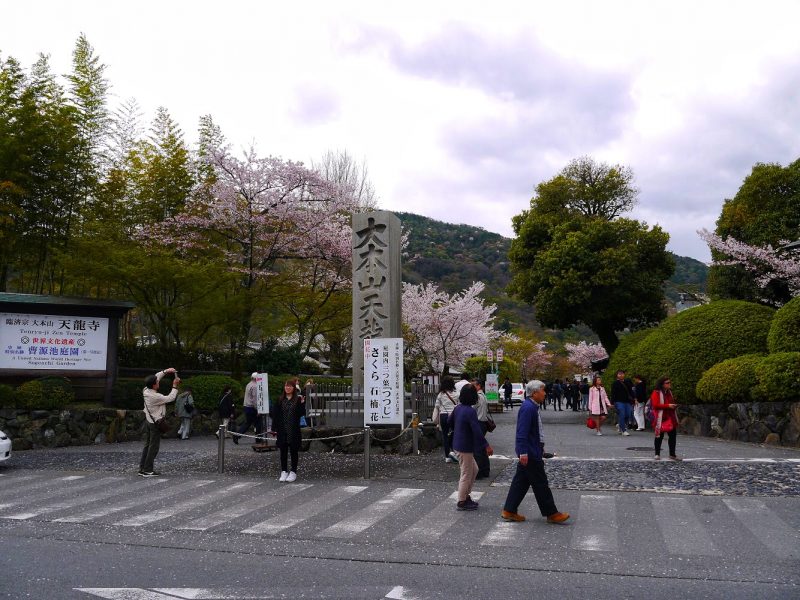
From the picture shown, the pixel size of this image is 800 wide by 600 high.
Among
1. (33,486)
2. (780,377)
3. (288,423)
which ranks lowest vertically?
(33,486)

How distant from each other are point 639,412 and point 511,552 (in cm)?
1435

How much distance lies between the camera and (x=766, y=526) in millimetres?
7266

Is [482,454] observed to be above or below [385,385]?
below

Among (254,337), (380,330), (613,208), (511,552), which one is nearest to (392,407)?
(380,330)

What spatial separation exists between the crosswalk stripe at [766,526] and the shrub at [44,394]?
14.9 metres

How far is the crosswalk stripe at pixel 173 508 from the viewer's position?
25.9 feet

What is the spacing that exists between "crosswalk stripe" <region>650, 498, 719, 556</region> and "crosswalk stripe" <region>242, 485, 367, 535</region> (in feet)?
13.5

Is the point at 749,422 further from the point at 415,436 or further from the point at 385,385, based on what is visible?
the point at 385,385

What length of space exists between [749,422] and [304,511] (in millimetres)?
11504

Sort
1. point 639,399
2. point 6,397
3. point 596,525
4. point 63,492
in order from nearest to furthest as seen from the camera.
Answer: point 596,525 < point 63,492 < point 6,397 < point 639,399

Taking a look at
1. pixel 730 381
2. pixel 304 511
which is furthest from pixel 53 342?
pixel 730 381

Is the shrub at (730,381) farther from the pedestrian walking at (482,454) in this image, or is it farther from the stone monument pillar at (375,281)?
the stone monument pillar at (375,281)

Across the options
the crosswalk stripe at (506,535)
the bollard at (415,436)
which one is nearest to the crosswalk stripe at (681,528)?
the crosswalk stripe at (506,535)

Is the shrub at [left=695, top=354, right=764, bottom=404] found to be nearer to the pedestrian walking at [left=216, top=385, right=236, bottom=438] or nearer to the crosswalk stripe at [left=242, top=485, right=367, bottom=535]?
the crosswalk stripe at [left=242, top=485, right=367, bottom=535]
